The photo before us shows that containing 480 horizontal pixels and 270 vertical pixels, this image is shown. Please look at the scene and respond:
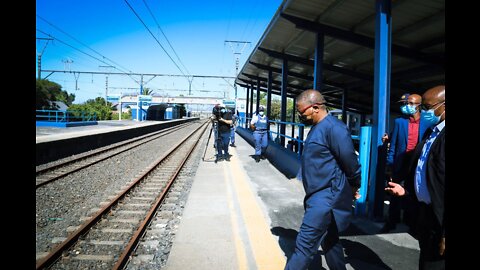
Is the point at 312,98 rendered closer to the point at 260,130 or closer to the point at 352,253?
the point at 352,253

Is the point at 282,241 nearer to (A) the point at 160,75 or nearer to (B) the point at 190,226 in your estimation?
(B) the point at 190,226

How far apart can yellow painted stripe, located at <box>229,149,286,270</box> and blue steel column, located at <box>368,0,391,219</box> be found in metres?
1.77

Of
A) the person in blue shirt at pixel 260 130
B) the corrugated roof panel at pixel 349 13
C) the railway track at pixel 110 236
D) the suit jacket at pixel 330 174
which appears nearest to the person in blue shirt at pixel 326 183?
the suit jacket at pixel 330 174

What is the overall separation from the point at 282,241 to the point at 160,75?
38221mm

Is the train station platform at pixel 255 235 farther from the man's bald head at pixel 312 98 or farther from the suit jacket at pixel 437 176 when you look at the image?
the man's bald head at pixel 312 98

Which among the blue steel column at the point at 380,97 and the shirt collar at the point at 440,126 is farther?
the blue steel column at the point at 380,97

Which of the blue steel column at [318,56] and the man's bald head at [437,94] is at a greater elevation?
the blue steel column at [318,56]

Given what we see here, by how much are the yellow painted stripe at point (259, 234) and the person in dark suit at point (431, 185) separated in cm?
164

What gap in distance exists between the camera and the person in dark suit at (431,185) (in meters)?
1.93

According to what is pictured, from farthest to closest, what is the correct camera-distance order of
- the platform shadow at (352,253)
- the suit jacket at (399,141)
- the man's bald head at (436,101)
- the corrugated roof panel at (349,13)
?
the corrugated roof panel at (349,13), the suit jacket at (399,141), the platform shadow at (352,253), the man's bald head at (436,101)

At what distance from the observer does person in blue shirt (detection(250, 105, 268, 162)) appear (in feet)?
34.2

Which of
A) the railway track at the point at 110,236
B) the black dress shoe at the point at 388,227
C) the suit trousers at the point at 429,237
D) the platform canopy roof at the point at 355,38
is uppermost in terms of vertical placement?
the platform canopy roof at the point at 355,38

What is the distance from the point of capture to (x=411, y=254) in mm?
3670

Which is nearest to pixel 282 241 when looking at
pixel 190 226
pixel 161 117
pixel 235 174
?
pixel 190 226
